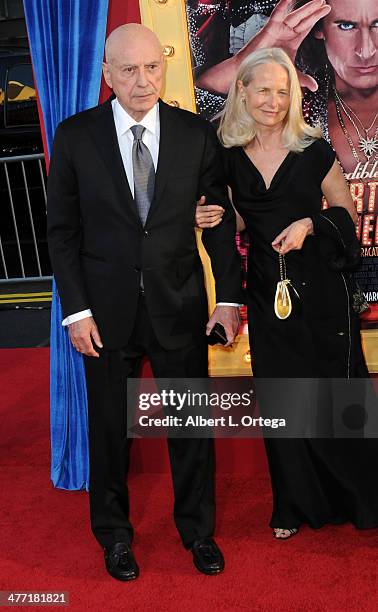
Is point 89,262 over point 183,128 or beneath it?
beneath

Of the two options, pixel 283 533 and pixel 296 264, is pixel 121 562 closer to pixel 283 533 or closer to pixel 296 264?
pixel 283 533

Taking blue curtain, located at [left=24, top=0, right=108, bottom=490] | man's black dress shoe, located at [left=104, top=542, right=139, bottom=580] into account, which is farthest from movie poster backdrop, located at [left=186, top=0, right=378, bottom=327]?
man's black dress shoe, located at [left=104, top=542, right=139, bottom=580]

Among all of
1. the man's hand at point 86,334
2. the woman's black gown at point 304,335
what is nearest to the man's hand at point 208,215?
the woman's black gown at point 304,335

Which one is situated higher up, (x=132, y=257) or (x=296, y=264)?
(x=132, y=257)

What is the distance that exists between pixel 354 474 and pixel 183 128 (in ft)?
4.57

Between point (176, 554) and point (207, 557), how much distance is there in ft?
0.57

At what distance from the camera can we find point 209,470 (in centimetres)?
268

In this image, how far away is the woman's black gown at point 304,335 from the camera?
8.49 ft

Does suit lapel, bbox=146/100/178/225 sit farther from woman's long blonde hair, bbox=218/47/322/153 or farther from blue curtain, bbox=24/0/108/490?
blue curtain, bbox=24/0/108/490

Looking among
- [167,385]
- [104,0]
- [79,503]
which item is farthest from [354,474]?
[104,0]

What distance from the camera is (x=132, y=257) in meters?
2.46

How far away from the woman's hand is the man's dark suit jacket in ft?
0.61

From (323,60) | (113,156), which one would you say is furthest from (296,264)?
(323,60)

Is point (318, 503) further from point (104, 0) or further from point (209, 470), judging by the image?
point (104, 0)
